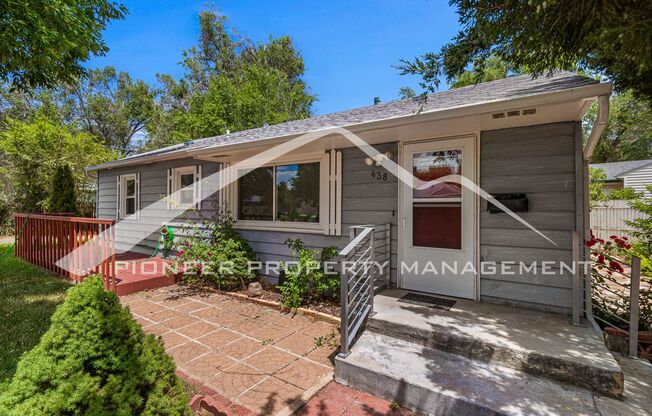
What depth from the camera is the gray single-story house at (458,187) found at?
11.0ft

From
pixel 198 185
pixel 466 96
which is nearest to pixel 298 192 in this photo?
pixel 198 185

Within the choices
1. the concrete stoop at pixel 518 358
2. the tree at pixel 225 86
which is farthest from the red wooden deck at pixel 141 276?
the tree at pixel 225 86

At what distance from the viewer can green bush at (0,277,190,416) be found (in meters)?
1.50

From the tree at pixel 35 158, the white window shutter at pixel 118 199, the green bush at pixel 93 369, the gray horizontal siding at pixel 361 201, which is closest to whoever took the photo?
the green bush at pixel 93 369

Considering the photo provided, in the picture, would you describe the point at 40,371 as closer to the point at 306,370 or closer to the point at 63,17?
the point at 306,370

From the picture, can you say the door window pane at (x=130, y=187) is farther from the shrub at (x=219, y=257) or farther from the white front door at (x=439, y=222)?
the white front door at (x=439, y=222)

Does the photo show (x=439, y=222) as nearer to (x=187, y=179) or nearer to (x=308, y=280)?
(x=308, y=280)

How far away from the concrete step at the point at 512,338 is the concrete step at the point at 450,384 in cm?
8

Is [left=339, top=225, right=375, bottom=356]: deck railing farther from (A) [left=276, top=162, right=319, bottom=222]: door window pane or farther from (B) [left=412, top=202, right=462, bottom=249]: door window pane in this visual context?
(A) [left=276, top=162, right=319, bottom=222]: door window pane

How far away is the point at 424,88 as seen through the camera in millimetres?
2336

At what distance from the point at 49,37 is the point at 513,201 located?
20.8ft

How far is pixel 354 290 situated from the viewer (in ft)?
11.1

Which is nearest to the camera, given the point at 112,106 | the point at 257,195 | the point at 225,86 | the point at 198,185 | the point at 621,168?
the point at 257,195

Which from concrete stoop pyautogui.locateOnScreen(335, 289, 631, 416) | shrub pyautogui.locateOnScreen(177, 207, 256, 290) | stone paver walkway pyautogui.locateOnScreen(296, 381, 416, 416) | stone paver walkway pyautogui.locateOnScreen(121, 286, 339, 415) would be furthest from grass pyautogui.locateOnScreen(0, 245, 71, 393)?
concrete stoop pyautogui.locateOnScreen(335, 289, 631, 416)
